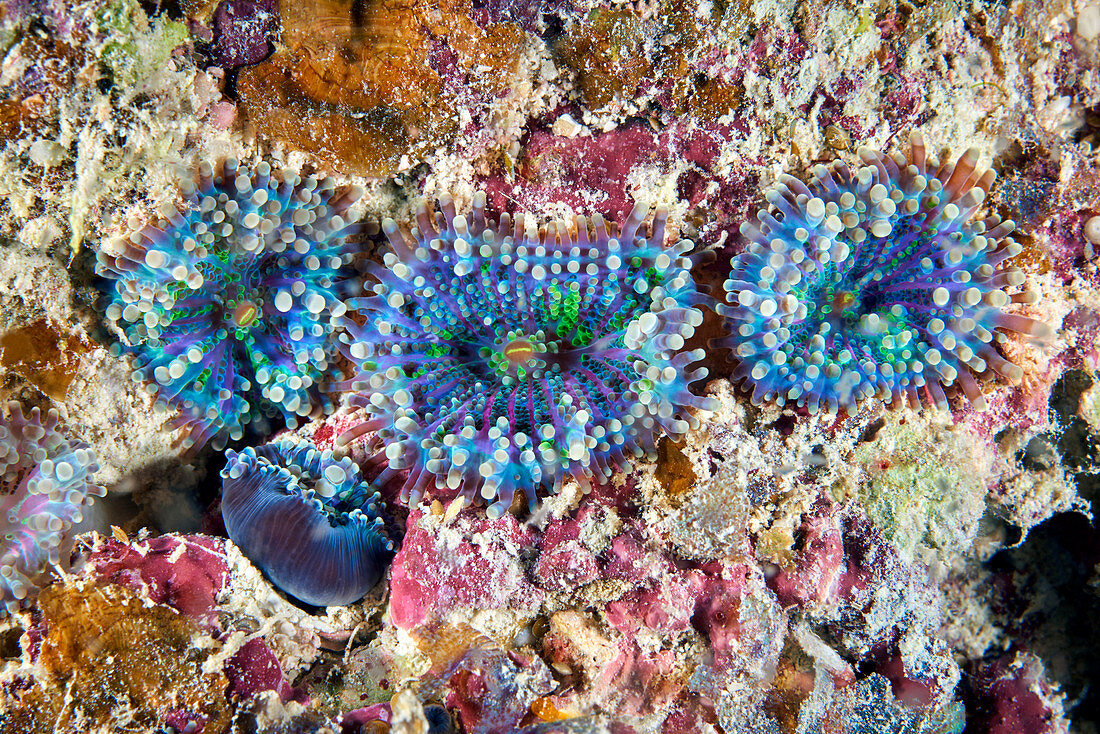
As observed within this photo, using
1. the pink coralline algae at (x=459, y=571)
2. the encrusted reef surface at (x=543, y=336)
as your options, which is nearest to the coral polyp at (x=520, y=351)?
the encrusted reef surface at (x=543, y=336)

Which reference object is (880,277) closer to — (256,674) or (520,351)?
(520,351)

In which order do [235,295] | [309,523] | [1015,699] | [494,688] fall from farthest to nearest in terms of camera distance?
[1015,699], [235,295], [309,523], [494,688]

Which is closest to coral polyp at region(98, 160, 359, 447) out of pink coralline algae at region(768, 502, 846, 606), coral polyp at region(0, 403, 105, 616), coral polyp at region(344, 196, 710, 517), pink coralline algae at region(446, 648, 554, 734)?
coral polyp at region(344, 196, 710, 517)

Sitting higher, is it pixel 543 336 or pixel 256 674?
pixel 543 336

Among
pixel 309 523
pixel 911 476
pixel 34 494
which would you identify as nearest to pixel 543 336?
pixel 309 523

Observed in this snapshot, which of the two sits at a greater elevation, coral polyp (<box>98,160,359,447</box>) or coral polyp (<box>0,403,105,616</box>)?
coral polyp (<box>98,160,359,447</box>)

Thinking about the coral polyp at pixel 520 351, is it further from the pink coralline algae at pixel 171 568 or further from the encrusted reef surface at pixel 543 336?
the pink coralline algae at pixel 171 568

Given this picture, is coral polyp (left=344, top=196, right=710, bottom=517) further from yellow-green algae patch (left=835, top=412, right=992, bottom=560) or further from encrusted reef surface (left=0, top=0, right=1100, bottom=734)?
yellow-green algae patch (left=835, top=412, right=992, bottom=560)

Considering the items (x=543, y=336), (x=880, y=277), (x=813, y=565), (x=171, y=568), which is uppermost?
(x=880, y=277)
